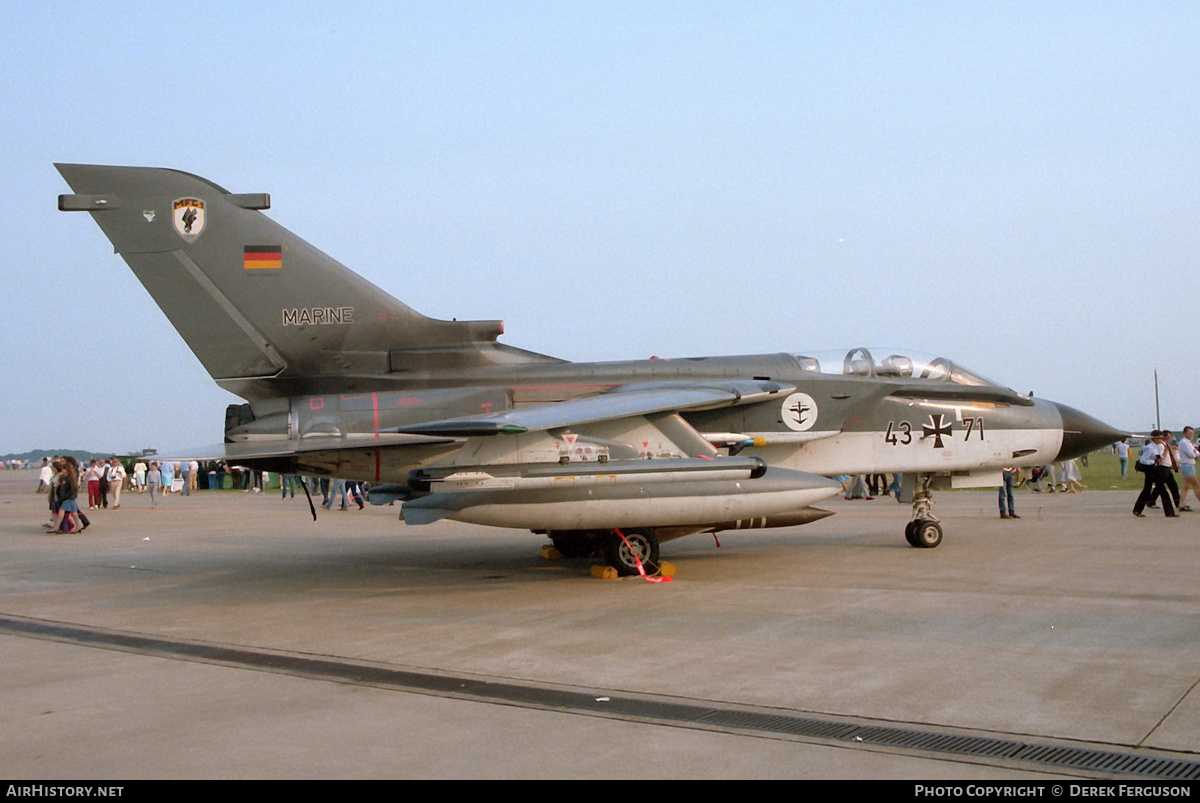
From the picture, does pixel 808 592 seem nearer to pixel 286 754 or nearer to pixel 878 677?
pixel 878 677

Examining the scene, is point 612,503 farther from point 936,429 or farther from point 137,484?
point 137,484

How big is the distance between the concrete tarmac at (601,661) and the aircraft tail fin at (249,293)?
2.55 m

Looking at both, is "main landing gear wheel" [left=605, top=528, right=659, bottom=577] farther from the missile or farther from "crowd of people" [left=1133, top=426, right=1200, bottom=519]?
"crowd of people" [left=1133, top=426, right=1200, bottom=519]

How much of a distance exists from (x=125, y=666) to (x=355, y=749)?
316 cm

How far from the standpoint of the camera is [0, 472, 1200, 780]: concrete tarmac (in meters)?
4.68

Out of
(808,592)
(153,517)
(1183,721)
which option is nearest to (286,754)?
(1183,721)

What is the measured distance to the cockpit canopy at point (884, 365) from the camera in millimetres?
12258

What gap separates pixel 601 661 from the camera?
677 centimetres

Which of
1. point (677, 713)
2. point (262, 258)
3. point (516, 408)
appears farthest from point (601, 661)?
point (262, 258)

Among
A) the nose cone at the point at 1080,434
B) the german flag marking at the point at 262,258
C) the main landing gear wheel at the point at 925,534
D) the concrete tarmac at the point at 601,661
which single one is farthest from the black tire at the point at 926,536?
the german flag marking at the point at 262,258

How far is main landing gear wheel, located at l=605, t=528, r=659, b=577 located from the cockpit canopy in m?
3.04

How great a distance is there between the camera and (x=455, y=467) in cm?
972

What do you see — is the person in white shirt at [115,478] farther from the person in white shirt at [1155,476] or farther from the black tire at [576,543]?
the person in white shirt at [1155,476]

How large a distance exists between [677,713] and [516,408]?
20.5 ft
